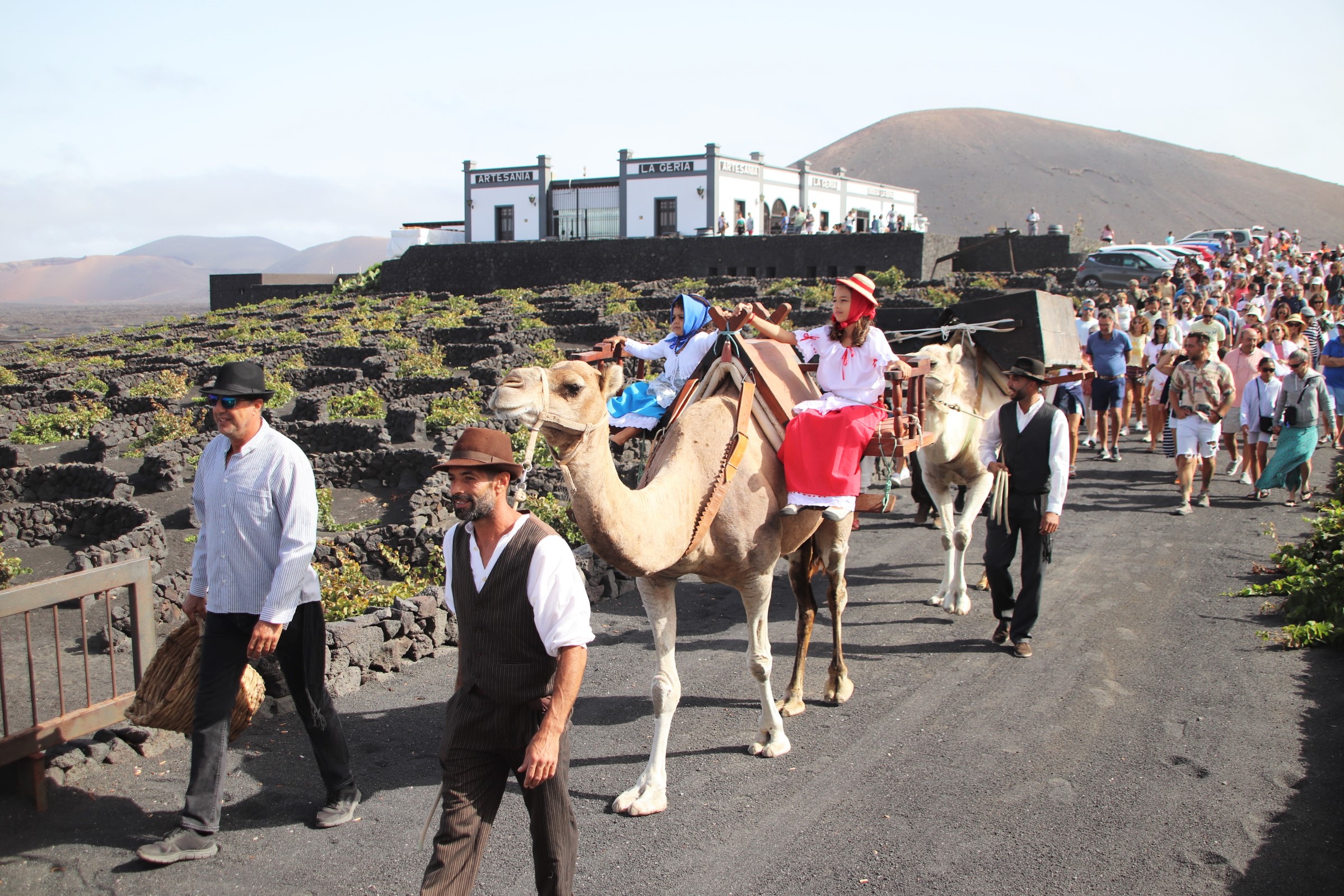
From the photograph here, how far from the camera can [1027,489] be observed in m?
7.28

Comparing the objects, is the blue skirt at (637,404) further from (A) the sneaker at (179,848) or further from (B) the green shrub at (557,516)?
(B) the green shrub at (557,516)

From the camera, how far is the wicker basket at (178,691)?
4.93m

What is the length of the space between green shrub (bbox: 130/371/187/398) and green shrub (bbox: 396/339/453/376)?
4.80 meters

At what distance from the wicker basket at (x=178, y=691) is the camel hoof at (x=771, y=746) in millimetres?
2704

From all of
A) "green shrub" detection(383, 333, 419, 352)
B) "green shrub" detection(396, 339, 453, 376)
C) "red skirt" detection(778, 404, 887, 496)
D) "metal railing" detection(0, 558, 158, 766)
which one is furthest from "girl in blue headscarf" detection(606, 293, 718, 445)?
"green shrub" detection(383, 333, 419, 352)

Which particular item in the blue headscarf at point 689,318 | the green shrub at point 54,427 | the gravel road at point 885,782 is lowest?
the gravel road at point 885,782

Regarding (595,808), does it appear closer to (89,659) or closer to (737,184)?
(89,659)

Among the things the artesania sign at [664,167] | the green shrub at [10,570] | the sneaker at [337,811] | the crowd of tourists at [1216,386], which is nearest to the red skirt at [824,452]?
the sneaker at [337,811]

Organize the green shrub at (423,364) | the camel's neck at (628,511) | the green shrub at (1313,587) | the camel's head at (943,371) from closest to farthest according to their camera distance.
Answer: the camel's neck at (628,511)
the green shrub at (1313,587)
the camel's head at (943,371)
the green shrub at (423,364)

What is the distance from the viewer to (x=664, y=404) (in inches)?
253

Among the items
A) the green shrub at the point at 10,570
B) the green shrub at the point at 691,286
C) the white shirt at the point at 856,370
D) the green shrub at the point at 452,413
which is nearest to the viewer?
the white shirt at the point at 856,370

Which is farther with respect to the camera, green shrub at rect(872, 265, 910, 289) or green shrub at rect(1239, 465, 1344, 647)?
green shrub at rect(872, 265, 910, 289)

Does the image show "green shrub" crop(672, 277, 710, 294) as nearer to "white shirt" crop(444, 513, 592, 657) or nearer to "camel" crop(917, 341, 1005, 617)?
"camel" crop(917, 341, 1005, 617)

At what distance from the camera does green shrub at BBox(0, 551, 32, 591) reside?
10070 millimetres
